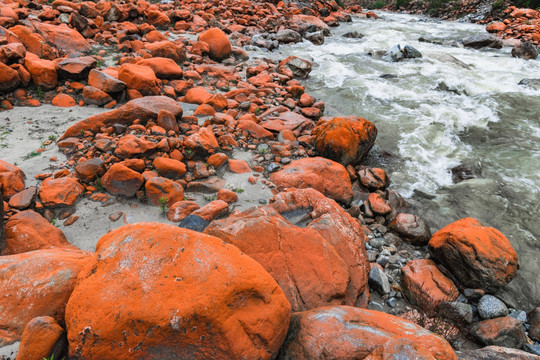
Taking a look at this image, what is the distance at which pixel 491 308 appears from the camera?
3777 millimetres

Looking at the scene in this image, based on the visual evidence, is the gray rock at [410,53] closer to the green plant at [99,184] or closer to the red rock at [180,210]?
the red rock at [180,210]

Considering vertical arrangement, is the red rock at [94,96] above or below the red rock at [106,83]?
below

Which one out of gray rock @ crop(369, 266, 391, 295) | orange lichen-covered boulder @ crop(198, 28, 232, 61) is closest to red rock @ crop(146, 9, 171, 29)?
orange lichen-covered boulder @ crop(198, 28, 232, 61)

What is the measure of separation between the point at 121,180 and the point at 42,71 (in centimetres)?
423

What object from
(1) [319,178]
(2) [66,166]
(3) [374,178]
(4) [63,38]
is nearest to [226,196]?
(1) [319,178]

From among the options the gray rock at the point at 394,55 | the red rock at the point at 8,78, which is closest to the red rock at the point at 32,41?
the red rock at the point at 8,78

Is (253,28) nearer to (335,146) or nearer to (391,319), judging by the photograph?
(335,146)

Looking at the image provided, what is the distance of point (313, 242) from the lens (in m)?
3.34

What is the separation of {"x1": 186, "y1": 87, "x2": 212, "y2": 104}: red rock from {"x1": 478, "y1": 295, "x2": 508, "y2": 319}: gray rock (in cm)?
673

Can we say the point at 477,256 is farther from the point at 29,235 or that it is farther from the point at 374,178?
the point at 29,235

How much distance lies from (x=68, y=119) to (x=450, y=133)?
358 inches

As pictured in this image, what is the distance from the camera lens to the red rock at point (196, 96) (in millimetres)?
7508

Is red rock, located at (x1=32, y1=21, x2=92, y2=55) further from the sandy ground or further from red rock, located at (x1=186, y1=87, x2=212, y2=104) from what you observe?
red rock, located at (x1=186, y1=87, x2=212, y2=104)

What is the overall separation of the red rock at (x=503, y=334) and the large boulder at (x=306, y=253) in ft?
4.64
